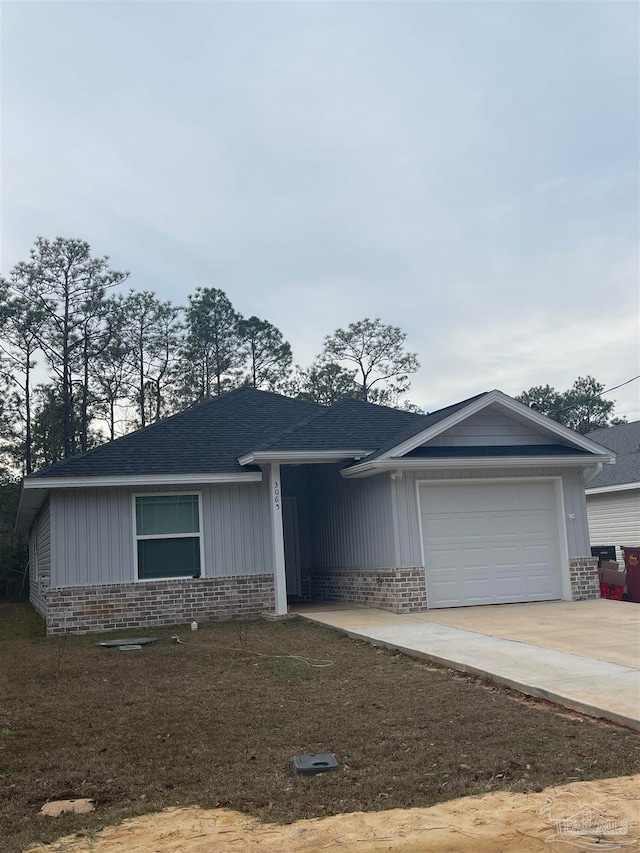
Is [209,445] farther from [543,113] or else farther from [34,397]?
[34,397]

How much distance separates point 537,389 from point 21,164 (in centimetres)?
4045

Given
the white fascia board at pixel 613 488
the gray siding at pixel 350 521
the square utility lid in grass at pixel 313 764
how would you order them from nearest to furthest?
the square utility lid in grass at pixel 313 764
the gray siding at pixel 350 521
the white fascia board at pixel 613 488

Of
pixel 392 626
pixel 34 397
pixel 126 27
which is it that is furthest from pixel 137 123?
pixel 34 397

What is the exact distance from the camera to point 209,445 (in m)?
14.9

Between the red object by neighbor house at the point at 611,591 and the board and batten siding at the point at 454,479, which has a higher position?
the board and batten siding at the point at 454,479

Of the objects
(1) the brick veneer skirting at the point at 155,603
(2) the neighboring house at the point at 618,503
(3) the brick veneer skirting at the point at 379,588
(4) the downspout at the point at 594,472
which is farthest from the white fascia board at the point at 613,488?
(1) the brick veneer skirting at the point at 155,603

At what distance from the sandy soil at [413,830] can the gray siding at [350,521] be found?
29.1 feet

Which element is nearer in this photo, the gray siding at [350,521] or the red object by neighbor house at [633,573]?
the gray siding at [350,521]

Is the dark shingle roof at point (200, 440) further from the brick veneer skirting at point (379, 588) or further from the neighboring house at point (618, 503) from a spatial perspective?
the neighboring house at point (618, 503)

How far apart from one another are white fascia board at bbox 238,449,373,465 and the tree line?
62.2 feet

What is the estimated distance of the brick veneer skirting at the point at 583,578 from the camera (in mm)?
14008

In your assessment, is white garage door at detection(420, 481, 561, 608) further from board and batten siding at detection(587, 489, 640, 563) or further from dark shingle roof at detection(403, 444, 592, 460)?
board and batten siding at detection(587, 489, 640, 563)

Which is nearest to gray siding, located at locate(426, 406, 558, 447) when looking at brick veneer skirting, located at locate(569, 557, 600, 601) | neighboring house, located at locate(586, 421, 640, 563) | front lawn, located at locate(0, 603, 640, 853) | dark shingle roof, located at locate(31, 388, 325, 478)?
brick veneer skirting, located at locate(569, 557, 600, 601)

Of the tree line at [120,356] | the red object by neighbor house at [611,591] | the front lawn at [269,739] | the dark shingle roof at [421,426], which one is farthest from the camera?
the tree line at [120,356]
